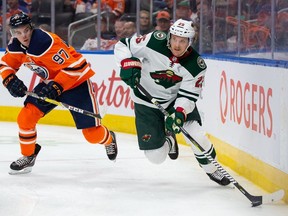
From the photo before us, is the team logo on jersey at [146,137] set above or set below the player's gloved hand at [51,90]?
below

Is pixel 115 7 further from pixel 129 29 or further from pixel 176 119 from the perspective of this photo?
pixel 176 119

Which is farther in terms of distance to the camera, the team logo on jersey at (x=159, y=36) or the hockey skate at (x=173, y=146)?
the hockey skate at (x=173, y=146)

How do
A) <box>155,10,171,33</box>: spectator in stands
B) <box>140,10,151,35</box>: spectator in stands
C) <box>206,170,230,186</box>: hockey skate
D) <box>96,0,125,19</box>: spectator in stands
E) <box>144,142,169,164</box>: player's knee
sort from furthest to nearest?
1. <box>96,0,125,19</box>: spectator in stands
2. <box>140,10,151,35</box>: spectator in stands
3. <box>155,10,171,33</box>: spectator in stands
4. <box>144,142,169,164</box>: player's knee
5. <box>206,170,230,186</box>: hockey skate

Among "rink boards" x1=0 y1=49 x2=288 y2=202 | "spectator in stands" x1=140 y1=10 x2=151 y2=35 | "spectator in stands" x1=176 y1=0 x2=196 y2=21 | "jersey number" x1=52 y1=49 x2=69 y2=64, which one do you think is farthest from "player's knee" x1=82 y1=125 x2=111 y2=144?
"spectator in stands" x1=140 y1=10 x2=151 y2=35

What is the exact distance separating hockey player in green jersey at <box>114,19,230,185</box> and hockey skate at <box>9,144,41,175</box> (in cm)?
73

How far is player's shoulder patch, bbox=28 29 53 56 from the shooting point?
16.0ft

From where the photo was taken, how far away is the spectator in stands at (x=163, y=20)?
7.89m

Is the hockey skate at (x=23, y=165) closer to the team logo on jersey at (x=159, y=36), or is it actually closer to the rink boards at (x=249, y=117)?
the team logo on jersey at (x=159, y=36)

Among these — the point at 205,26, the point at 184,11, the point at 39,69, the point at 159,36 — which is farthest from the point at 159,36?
the point at 184,11

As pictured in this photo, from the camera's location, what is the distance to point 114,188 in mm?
4691

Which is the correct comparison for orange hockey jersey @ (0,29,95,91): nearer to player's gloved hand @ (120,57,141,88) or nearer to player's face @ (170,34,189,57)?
player's gloved hand @ (120,57,141,88)

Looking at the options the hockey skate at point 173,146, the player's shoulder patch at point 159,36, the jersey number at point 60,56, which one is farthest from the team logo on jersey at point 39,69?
the hockey skate at point 173,146

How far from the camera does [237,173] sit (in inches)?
204

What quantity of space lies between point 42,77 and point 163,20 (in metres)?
3.05
